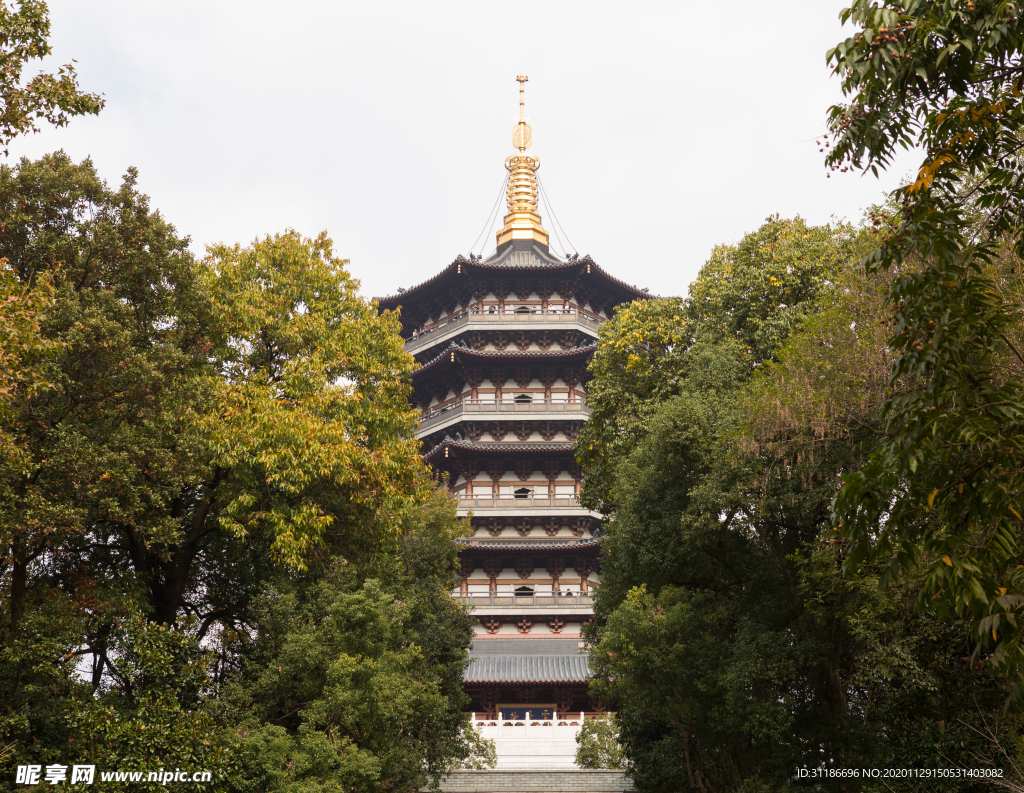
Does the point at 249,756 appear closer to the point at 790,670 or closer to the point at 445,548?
the point at 790,670

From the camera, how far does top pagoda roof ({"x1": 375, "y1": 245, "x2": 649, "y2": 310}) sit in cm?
3516

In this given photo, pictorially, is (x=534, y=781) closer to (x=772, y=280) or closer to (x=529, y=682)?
(x=529, y=682)

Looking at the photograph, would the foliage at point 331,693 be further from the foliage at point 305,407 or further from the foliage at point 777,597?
the foliage at point 777,597

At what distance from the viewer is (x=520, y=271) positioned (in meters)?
35.6

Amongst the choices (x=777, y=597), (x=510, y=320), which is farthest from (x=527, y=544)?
(x=777, y=597)

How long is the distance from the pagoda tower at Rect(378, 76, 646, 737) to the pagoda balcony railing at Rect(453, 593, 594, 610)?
0.14ft

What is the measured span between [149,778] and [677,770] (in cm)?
945

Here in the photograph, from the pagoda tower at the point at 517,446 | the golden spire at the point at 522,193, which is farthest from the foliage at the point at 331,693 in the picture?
the golden spire at the point at 522,193

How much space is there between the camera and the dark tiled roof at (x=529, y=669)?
29.5 m

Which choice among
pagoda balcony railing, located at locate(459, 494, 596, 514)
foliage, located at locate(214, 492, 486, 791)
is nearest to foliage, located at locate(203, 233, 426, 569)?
foliage, located at locate(214, 492, 486, 791)

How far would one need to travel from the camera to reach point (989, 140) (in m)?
6.62

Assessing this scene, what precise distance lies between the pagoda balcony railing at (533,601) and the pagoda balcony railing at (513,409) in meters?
6.21

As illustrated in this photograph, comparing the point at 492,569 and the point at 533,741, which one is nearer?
the point at 533,741

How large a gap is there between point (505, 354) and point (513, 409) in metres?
2.07
